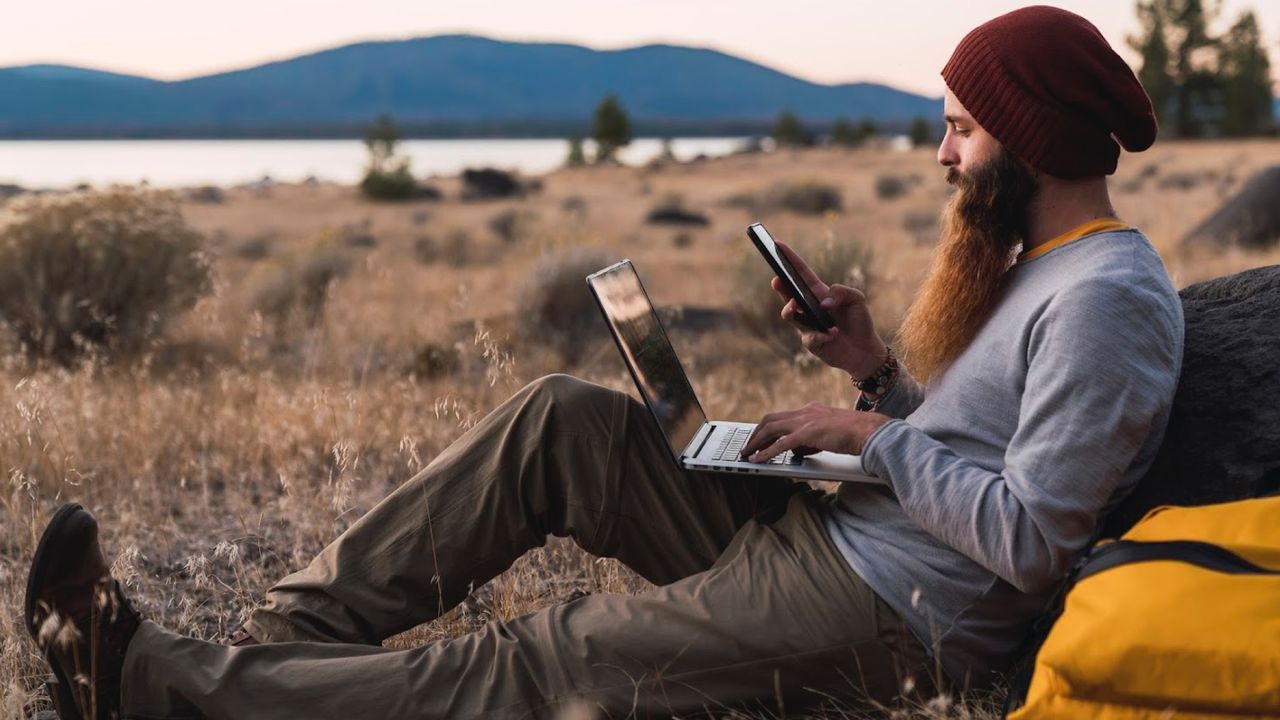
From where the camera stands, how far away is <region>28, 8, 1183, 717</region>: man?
7.45ft

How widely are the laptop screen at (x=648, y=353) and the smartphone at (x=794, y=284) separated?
0.30 metres

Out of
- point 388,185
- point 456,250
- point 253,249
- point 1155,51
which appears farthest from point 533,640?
point 1155,51

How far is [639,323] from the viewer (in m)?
3.02

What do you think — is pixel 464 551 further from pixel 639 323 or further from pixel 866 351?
pixel 866 351

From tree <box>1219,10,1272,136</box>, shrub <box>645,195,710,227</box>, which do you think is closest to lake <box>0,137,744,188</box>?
shrub <box>645,195,710,227</box>

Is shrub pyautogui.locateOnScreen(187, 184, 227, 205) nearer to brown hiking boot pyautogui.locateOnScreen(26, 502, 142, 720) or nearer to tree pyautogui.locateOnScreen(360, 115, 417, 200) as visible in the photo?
tree pyautogui.locateOnScreen(360, 115, 417, 200)

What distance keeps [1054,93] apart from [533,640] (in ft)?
5.03

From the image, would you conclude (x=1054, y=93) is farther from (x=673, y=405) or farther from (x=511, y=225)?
(x=511, y=225)

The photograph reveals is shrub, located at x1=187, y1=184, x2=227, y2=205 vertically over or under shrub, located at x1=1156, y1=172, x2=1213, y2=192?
under

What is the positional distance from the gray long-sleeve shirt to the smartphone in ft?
1.30

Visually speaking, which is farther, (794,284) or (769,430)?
(794,284)

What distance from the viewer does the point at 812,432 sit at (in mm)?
2551

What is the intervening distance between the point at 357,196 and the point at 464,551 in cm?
3270

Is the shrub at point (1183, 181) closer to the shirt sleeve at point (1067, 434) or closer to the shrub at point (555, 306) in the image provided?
the shrub at point (555, 306)
